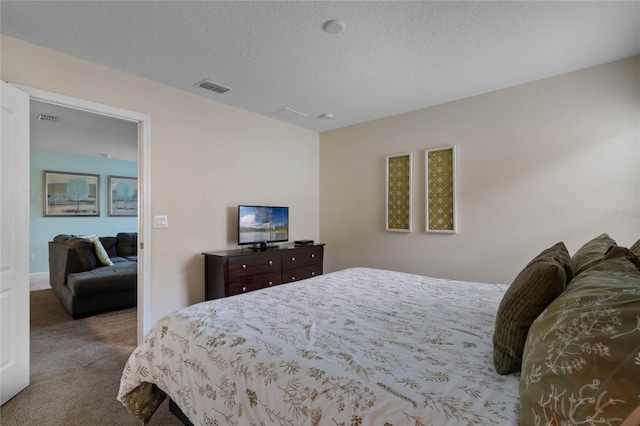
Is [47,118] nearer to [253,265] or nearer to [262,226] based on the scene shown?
[262,226]

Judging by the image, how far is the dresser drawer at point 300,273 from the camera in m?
3.67

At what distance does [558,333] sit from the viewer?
771 mm

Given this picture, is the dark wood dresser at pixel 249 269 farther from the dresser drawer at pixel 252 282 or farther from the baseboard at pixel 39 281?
the baseboard at pixel 39 281

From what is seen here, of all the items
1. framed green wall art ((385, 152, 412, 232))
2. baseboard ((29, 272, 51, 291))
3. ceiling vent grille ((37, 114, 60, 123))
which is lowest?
baseboard ((29, 272, 51, 291))

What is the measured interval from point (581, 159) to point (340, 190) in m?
2.80

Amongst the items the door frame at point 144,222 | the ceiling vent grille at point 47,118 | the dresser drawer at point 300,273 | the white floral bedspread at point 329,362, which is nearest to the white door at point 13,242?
the door frame at point 144,222

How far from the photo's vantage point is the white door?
2.03 m

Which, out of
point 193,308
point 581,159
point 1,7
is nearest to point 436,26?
point 581,159

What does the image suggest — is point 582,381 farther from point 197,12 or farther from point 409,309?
point 197,12

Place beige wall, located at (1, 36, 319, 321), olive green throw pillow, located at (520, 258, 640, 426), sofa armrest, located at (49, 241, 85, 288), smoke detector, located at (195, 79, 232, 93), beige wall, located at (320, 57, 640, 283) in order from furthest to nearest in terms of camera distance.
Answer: sofa armrest, located at (49, 241, 85, 288) → smoke detector, located at (195, 79, 232, 93) → beige wall, located at (320, 57, 640, 283) → beige wall, located at (1, 36, 319, 321) → olive green throw pillow, located at (520, 258, 640, 426)

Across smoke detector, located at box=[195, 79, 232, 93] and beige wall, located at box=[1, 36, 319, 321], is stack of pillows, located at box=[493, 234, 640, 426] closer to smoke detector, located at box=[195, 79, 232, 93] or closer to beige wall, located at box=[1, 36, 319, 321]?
beige wall, located at box=[1, 36, 319, 321]

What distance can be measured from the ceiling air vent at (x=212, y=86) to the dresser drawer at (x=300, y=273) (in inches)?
86.2

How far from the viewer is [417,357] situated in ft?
3.72

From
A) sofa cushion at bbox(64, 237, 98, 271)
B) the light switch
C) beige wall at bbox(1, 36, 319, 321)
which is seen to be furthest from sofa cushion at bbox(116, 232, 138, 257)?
the light switch
